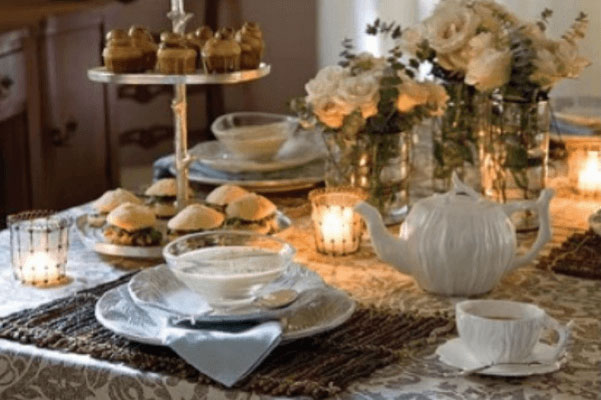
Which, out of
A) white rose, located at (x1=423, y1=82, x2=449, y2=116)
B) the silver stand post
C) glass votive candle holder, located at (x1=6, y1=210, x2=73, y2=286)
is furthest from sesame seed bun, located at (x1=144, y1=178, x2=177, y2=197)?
white rose, located at (x1=423, y1=82, x2=449, y2=116)

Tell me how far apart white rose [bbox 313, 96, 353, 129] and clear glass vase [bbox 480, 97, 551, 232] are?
25 centimetres

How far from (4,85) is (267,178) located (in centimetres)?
113

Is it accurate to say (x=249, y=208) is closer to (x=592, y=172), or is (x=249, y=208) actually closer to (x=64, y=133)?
(x=592, y=172)

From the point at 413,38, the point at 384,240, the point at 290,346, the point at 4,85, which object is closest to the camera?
the point at 290,346

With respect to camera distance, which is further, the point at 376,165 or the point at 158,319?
the point at 376,165

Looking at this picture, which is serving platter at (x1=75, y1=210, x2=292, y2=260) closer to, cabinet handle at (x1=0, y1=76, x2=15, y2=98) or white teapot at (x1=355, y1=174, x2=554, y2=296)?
white teapot at (x1=355, y1=174, x2=554, y2=296)

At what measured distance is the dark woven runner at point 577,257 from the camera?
1759 millimetres

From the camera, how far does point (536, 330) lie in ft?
4.37

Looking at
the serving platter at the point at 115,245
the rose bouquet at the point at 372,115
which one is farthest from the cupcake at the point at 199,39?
the serving platter at the point at 115,245

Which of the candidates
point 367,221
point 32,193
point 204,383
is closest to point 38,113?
point 32,193

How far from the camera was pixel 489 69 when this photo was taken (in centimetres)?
188

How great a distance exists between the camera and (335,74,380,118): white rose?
189 cm

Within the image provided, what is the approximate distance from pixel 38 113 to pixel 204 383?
86.3 inches

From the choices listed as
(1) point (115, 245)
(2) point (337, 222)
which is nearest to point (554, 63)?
(2) point (337, 222)
